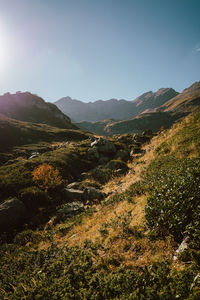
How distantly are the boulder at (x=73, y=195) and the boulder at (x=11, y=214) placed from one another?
15.1 ft

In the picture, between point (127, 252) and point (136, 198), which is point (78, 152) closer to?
point (136, 198)

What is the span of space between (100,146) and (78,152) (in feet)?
18.1

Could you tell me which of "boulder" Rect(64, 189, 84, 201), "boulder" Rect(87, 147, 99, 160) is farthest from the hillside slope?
"boulder" Rect(64, 189, 84, 201)

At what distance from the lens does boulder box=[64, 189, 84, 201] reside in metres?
16.1

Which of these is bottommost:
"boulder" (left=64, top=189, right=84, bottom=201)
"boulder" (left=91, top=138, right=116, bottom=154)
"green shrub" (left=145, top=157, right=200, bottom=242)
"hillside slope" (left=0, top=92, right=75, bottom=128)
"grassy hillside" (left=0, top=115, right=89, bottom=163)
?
"boulder" (left=64, top=189, right=84, bottom=201)

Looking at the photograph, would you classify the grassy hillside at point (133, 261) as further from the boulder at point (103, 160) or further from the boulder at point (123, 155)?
the boulder at point (123, 155)

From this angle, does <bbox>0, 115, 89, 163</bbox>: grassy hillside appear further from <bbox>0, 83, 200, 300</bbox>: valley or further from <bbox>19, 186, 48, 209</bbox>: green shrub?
<bbox>0, 83, 200, 300</bbox>: valley

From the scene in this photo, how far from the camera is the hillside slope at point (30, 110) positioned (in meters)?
123

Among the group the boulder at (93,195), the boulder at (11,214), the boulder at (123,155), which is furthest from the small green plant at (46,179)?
the boulder at (123,155)

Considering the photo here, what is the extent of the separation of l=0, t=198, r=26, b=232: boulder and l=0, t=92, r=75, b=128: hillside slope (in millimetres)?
113886

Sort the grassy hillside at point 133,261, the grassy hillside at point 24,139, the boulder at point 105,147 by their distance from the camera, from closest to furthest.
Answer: the grassy hillside at point 133,261 → the boulder at point 105,147 → the grassy hillside at point 24,139

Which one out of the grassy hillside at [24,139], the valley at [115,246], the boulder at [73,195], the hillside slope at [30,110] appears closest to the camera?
the valley at [115,246]

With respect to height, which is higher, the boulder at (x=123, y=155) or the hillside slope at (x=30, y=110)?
the hillside slope at (x=30, y=110)

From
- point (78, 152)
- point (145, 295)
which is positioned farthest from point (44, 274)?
point (78, 152)
